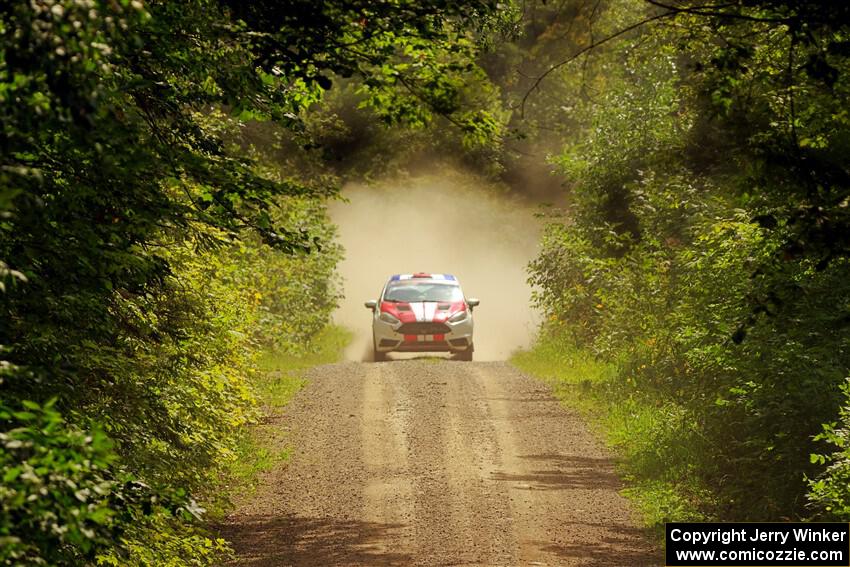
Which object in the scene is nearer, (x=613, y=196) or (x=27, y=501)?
(x=27, y=501)

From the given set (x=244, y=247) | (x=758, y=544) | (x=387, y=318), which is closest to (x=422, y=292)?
(x=387, y=318)

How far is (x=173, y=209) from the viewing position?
308 inches

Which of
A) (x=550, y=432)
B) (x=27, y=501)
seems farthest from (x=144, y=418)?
(x=550, y=432)

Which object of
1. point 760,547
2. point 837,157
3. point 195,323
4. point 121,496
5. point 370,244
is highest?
point 370,244

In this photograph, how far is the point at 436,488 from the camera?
14.4 metres

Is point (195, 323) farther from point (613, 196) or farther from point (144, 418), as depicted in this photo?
point (613, 196)

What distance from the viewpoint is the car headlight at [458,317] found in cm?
2744

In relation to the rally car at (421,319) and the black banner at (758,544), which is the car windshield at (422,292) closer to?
the rally car at (421,319)

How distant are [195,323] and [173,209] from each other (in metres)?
3.73

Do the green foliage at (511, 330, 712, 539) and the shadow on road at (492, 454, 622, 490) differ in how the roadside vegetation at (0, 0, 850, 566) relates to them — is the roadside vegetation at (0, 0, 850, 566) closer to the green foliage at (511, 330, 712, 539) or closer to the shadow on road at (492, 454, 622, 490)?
the green foliage at (511, 330, 712, 539)

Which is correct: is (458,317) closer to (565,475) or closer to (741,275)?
(565,475)

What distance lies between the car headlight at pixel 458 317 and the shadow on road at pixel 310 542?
14.3 meters

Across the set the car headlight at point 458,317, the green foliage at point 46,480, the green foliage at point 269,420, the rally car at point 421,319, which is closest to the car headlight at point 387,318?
the rally car at point 421,319

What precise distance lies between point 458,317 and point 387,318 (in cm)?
165
